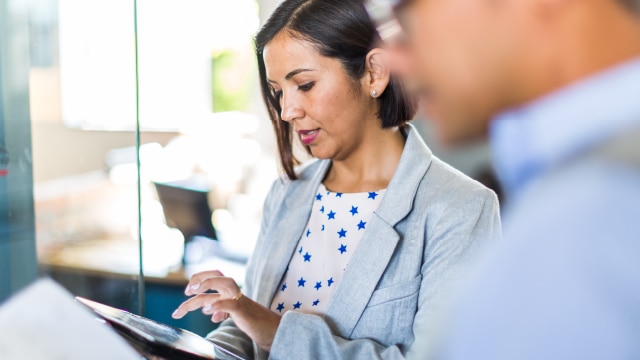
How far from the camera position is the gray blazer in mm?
1219

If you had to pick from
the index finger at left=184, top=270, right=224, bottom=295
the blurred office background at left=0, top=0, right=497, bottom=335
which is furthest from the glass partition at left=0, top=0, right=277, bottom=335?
the index finger at left=184, top=270, right=224, bottom=295

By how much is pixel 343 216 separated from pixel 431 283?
277mm

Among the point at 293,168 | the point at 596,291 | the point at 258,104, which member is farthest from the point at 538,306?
the point at 258,104

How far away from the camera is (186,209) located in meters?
3.20

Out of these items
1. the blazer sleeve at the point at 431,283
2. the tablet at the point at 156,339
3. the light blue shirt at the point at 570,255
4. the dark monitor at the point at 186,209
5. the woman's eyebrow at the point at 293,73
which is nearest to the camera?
→ the light blue shirt at the point at 570,255

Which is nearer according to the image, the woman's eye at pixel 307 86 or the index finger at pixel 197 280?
the index finger at pixel 197 280

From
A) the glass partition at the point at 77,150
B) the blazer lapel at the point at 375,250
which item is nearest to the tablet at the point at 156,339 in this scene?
the blazer lapel at the point at 375,250

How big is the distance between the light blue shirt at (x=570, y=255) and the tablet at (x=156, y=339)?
0.60 meters

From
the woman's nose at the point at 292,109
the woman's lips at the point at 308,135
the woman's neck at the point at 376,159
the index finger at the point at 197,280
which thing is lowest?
the index finger at the point at 197,280

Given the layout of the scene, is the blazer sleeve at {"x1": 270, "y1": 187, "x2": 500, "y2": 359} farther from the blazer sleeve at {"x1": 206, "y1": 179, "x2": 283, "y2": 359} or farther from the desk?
the desk

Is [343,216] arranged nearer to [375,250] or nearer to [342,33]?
[375,250]

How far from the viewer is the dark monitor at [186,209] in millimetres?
3088

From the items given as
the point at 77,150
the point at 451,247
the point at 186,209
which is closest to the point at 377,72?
the point at 451,247

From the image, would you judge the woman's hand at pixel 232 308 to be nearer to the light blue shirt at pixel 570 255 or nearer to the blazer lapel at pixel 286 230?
the blazer lapel at pixel 286 230
